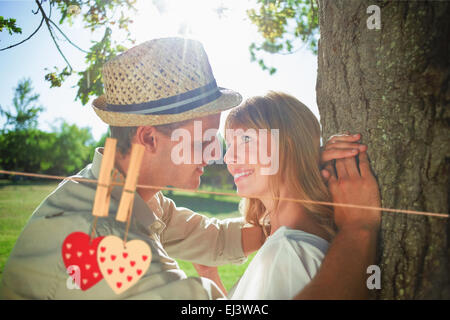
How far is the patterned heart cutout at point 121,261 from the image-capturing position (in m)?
1.41

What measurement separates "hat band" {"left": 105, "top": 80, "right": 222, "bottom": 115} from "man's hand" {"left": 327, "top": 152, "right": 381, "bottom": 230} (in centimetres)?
90

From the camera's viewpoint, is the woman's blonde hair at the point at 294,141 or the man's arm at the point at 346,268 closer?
the man's arm at the point at 346,268

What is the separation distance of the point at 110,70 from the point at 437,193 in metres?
1.87

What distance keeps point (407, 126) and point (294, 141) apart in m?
0.64

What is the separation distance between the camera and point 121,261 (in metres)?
1.42

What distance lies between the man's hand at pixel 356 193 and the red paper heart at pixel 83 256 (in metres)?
1.25

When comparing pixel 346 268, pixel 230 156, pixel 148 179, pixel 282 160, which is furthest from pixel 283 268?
pixel 148 179

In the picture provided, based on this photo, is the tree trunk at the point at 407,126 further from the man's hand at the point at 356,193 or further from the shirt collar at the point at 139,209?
the shirt collar at the point at 139,209

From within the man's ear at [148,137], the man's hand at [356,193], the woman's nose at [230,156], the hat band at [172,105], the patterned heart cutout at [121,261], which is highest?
the hat band at [172,105]

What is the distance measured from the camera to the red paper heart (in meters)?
1.46
